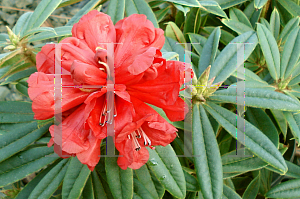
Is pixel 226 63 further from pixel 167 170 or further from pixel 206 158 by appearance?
pixel 167 170

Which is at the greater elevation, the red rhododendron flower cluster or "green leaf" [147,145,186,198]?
the red rhododendron flower cluster

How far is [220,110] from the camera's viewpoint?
105 cm

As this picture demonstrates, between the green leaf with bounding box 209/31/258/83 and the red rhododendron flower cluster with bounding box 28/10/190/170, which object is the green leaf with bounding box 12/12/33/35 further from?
the green leaf with bounding box 209/31/258/83

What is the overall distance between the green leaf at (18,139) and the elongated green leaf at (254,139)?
73 cm

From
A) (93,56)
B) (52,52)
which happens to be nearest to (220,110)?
(93,56)

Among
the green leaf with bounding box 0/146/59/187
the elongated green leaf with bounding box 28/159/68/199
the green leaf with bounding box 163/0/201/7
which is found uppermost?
the green leaf with bounding box 163/0/201/7

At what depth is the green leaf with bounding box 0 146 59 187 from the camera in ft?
3.26

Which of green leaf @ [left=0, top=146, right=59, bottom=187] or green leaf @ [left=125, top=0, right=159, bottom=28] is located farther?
green leaf @ [left=125, top=0, right=159, bottom=28]

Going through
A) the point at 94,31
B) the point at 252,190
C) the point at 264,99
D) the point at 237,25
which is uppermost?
the point at 237,25

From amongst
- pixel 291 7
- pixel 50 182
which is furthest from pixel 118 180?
pixel 291 7

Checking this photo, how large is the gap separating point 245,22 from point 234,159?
2.79 feet

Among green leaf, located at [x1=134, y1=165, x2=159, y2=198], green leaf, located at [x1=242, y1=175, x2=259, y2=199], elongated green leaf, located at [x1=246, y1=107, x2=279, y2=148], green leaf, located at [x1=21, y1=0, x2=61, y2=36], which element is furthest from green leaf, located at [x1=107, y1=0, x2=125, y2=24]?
green leaf, located at [x1=242, y1=175, x2=259, y2=199]

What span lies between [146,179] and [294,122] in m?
0.74

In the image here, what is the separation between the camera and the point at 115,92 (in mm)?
652
